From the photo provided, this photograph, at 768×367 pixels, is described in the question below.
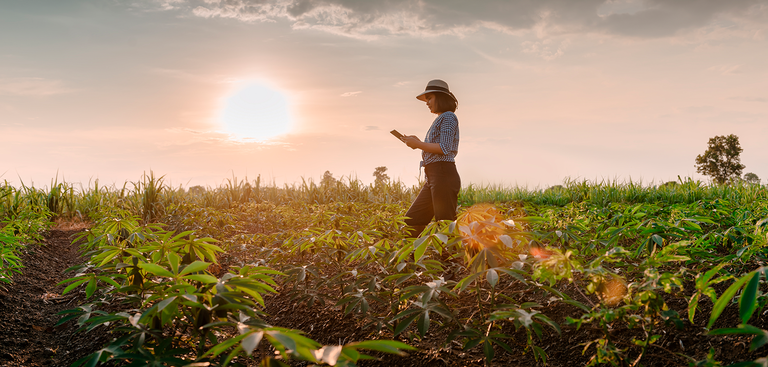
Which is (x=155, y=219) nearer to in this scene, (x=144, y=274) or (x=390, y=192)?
(x=390, y=192)

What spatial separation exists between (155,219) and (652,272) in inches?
327

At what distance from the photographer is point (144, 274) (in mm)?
1938

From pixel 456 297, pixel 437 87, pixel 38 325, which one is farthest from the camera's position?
pixel 437 87

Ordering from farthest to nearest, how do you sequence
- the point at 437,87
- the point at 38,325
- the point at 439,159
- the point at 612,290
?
the point at 437,87 → the point at 439,159 → the point at 38,325 → the point at 612,290

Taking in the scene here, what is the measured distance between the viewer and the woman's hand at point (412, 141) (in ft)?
14.5

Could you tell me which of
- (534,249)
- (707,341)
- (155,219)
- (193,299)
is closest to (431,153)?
(534,249)

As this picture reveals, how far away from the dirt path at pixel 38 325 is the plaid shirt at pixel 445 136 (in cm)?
329

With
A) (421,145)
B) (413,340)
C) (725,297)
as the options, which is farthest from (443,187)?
(725,297)

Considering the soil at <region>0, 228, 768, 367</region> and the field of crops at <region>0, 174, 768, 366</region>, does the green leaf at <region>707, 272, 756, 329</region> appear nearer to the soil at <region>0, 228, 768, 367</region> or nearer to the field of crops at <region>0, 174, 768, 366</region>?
the field of crops at <region>0, 174, 768, 366</region>

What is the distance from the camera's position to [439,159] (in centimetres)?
443

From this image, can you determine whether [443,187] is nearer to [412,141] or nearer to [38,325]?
[412,141]

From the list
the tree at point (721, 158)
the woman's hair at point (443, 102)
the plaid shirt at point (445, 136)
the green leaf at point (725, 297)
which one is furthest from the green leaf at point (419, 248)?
the tree at point (721, 158)

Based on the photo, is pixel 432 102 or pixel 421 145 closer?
pixel 421 145

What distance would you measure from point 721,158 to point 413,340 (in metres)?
50.4
